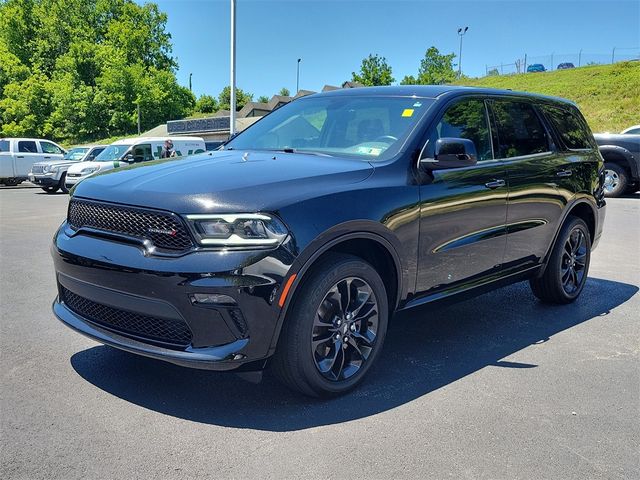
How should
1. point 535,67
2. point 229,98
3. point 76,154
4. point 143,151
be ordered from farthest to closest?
point 229,98
point 535,67
point 76,154
point 143,151

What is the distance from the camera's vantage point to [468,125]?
14.3 feet

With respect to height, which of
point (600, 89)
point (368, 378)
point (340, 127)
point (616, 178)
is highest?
point (600, 89)

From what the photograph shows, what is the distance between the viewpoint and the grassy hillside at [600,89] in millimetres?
37250

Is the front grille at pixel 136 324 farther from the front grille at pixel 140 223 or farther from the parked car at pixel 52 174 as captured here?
the parked car at pixel 52 174

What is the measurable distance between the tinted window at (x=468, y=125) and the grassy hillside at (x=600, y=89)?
Result: 3445 cm

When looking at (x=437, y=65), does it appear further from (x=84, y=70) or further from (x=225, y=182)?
(x=225, y=182)

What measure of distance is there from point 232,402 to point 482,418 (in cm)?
139

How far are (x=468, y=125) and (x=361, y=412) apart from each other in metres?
2.29

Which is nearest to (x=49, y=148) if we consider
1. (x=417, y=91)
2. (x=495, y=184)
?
(x=417, y=91)

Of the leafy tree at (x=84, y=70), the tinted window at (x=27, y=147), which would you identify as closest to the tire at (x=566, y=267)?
the tinted window at (x=27, y=147)

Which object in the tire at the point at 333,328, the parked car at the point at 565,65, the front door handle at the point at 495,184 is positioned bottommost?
the tire at the point at 333,328

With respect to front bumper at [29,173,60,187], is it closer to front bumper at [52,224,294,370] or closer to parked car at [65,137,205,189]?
parked car at [65,137,205,189]

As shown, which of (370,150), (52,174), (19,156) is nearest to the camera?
(370,150)

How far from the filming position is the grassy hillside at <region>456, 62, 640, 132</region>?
122 feet
